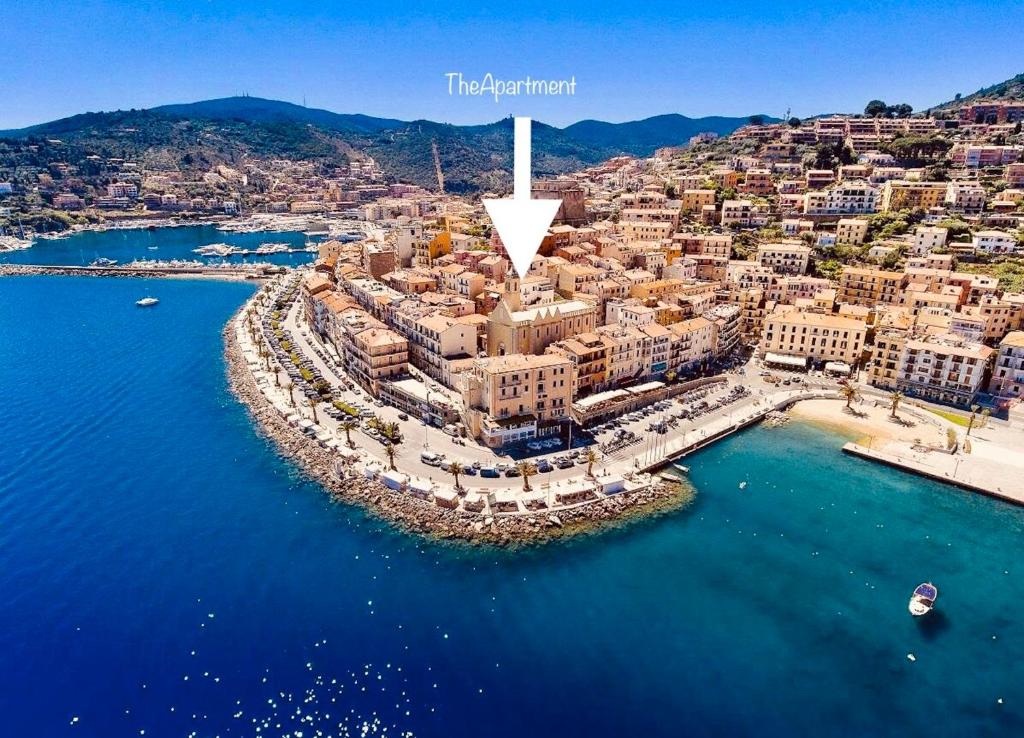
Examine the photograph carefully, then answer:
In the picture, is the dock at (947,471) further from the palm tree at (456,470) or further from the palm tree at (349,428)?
the palm tree at (349,428)

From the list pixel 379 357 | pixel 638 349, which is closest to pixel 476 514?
pixel 379 357

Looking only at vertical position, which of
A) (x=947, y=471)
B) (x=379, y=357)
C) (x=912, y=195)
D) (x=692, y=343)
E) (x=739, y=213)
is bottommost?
(x=947, y=471)

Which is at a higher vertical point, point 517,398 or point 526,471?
point 517,398

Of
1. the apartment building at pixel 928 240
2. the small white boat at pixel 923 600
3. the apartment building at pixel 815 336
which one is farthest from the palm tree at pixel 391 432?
the apartment building at pixel 928 240

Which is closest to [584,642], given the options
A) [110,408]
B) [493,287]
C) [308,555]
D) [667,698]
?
[667,698]

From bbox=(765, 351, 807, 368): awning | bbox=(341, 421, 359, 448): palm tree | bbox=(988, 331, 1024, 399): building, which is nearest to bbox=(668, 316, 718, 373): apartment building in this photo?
bbox=(765, 351, 807, 368): awning

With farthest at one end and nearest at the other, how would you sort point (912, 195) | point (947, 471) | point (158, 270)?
point (158, 270), point (912, 195), point (947, 471)

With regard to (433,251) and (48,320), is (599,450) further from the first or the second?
(48,320)

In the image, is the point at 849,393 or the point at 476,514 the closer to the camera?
the point at 476,514

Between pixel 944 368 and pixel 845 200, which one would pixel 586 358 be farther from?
pixel 845 200
